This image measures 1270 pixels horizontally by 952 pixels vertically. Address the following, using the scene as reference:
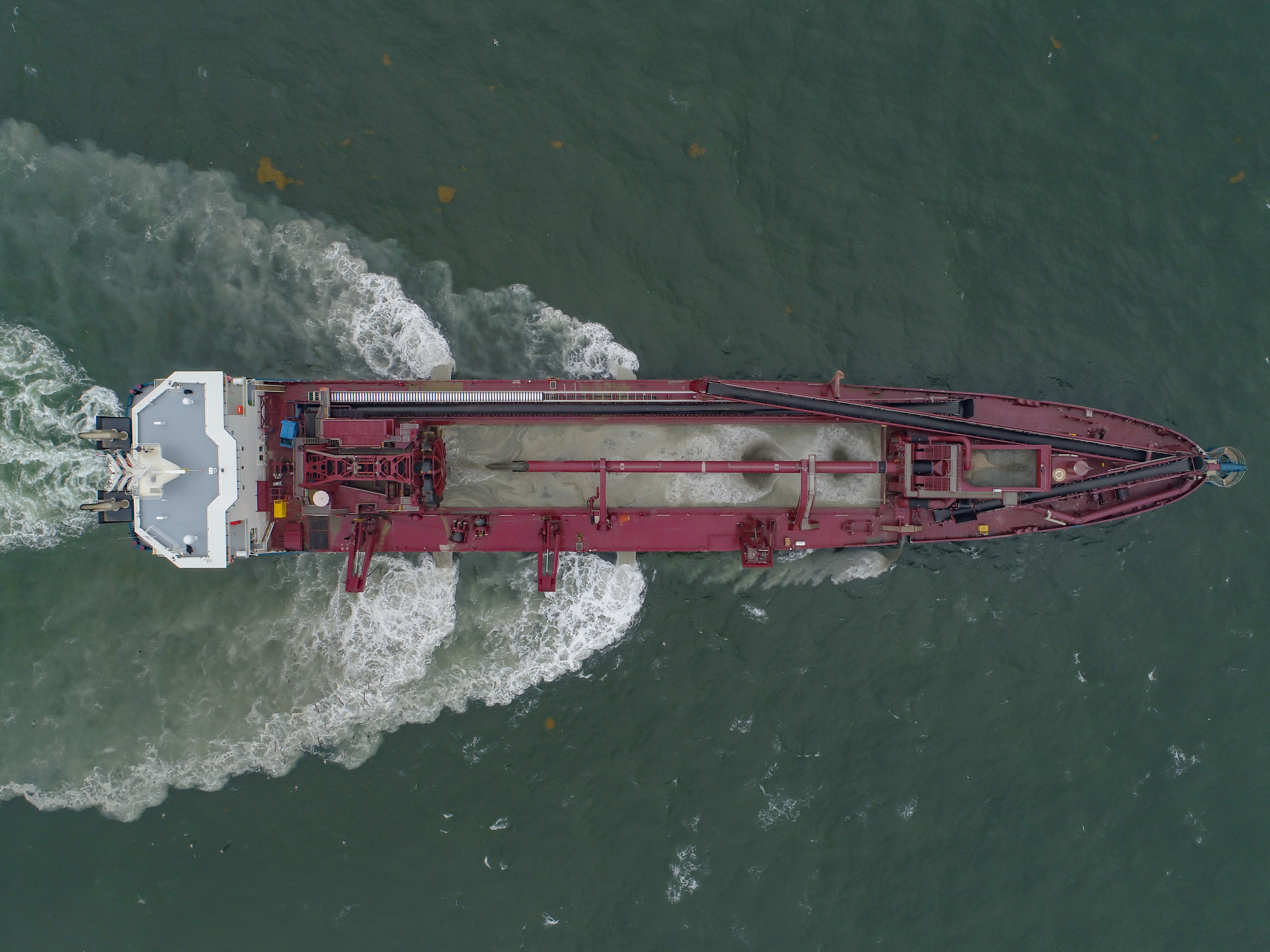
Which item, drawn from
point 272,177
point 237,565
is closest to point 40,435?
point 237,565

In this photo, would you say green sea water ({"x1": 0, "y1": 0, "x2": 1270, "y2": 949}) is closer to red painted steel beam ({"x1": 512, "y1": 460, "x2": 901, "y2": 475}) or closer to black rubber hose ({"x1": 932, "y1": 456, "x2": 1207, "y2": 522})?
black rubber hose ({"x1": 932, "y1": 456, "x2": 1207, "y2": 522})

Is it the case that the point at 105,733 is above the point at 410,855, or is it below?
above

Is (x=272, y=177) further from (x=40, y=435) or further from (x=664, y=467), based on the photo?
(x=664, y=467)

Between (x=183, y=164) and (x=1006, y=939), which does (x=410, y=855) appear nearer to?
(x=1006, y=939)

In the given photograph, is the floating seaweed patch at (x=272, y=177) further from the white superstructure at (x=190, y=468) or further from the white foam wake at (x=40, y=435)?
the white foam wake at (x=40, y=435)

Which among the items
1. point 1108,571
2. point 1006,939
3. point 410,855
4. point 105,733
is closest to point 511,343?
point 410,855
